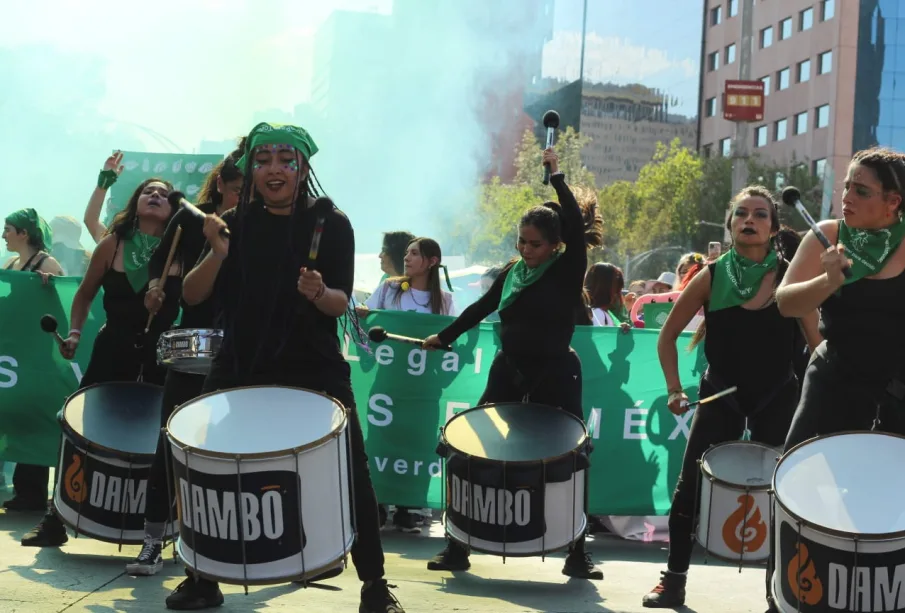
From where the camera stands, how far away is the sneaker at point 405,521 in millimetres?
7387

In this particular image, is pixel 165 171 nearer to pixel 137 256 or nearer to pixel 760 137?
pixel 137 256

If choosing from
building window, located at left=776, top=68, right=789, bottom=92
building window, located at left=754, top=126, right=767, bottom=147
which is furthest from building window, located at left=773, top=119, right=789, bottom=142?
building window, located at left=776, top=68, right=789, bottom=92

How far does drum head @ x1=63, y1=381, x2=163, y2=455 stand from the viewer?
5.32 metres

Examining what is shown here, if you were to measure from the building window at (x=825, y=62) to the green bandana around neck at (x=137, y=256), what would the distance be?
220 feet

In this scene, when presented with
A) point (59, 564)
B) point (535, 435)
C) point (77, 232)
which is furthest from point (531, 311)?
point (77, 232)

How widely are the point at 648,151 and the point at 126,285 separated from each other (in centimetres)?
10217

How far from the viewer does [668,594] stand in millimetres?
5141

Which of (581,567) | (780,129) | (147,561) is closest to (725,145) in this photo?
(780,129)

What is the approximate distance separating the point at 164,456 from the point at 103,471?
0.64 metres

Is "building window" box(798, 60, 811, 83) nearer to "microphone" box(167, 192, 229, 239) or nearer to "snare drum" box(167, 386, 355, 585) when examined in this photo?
"microphone" box(167, 192, 229, 239)

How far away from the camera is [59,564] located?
535 centimetres

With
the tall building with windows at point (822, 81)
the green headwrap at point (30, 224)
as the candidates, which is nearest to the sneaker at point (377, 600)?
the green headwrap at point (30, 224)

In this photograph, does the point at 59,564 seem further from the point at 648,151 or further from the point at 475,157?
the point at 648,151

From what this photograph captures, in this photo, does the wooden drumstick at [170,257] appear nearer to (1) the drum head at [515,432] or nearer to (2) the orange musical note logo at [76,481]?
(2) the orange musical note logo at [76,481]
